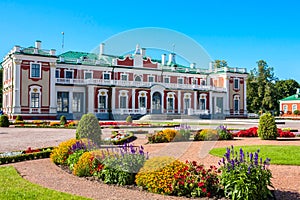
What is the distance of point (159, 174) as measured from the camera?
5.50 m

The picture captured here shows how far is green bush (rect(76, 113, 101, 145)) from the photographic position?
10.4 m

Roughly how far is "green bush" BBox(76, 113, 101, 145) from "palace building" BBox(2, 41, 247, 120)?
62.1 ft

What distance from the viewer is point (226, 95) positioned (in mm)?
45750

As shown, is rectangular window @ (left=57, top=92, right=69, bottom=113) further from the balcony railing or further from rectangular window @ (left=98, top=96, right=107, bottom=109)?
rectangular window @ (left=98, top=96, right=107, bottom=109)

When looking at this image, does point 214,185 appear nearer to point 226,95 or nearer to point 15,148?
point 15,148

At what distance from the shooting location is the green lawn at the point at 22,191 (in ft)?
16.4

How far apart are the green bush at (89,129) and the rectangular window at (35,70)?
25433 mm

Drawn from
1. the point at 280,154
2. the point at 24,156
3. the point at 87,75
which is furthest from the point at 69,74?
the point at 280,154

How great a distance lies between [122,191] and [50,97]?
30.5m

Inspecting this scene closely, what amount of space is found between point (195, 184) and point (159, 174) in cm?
66

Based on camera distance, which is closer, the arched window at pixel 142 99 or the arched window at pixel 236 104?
the arched window at pixel 142 99

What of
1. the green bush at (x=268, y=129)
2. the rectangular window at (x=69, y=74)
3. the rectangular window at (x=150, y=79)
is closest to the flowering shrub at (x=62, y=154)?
the green bush at (x=268, y=129)

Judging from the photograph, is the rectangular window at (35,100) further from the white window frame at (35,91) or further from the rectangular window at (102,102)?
the rectangular window at (102,102)

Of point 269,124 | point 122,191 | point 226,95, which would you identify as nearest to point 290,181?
point 122,191
